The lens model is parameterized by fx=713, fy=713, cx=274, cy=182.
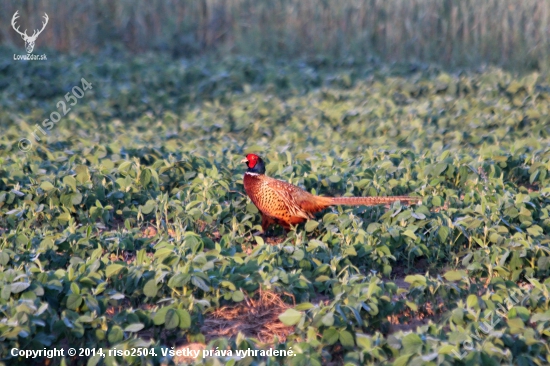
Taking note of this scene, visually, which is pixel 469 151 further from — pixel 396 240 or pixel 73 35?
pixel 73 35

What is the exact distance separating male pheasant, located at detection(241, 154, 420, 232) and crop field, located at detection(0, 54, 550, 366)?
0.11 meters

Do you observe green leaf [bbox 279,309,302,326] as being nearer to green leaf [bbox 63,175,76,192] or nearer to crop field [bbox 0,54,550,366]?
crop field [bbox 0,54,550,366]

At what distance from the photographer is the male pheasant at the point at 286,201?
4996 millimetres

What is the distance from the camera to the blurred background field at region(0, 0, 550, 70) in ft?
41.4

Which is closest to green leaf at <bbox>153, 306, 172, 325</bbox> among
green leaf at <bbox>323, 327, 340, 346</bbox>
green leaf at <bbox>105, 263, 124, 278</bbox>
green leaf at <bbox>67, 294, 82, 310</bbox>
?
green leaf at <bbox>67, 294, 82, 310</bbox>

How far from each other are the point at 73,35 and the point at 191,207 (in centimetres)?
967

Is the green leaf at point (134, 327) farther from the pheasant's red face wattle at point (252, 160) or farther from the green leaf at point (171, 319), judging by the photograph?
the pheasant's red face wattle at point (252, 160)

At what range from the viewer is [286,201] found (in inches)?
196

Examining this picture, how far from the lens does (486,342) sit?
10.4ft

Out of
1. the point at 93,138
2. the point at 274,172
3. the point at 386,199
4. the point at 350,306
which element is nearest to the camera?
the point at 350,306

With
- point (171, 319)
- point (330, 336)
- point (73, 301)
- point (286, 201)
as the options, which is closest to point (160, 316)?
point (171, 319)

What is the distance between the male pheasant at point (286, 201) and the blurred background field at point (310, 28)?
25.9 ft

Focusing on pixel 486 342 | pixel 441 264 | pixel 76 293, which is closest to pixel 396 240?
pixel 441 264

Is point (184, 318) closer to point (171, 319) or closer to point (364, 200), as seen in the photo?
point (171, 319)
